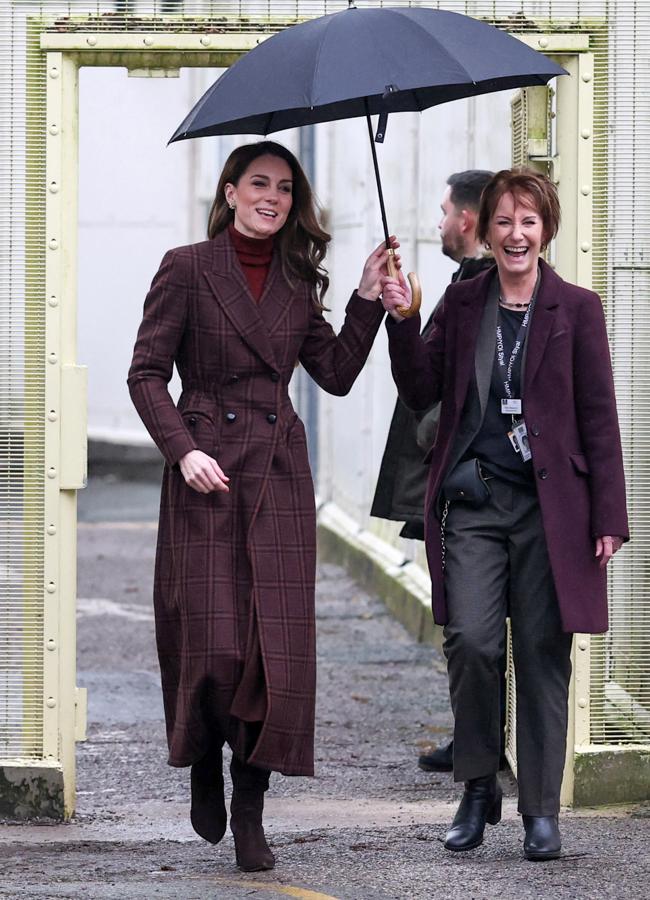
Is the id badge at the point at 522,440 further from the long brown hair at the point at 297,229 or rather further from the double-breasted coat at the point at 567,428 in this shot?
the long brown hair at the point at 297,229

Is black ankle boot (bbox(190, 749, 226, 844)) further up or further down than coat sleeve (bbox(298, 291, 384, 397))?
further down

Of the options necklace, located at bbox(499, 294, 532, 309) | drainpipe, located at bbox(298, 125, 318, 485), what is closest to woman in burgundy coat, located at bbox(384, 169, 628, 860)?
necklace, located at bbox(499, 294, 532, 309)

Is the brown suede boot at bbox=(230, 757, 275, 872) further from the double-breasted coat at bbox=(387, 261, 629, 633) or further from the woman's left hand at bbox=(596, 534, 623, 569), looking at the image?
the woman's left hand at bbox=(596, 534, 623, 569)

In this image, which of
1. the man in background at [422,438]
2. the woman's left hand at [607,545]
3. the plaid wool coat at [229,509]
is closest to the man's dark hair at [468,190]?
the man in background at [422,438]

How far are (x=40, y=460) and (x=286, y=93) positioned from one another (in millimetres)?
1631

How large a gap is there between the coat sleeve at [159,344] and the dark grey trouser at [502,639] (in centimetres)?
85

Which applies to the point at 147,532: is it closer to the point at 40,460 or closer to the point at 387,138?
the point at 387,138

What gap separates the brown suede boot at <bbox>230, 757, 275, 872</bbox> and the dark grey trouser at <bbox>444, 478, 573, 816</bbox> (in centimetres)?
57

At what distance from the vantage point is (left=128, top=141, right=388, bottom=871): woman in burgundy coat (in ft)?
15.8

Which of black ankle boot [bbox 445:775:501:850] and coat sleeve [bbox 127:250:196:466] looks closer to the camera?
coat sleeve [bbox 127:250:196:466]

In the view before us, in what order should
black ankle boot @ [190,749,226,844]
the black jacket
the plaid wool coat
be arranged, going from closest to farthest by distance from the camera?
the plaid wool coat
black ankle boot @ [190,749,226,844]
the black jacket

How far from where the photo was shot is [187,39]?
544 cm

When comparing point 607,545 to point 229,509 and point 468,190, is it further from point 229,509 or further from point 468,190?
point 468,190

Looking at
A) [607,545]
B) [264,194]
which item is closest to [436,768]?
[607,545]
